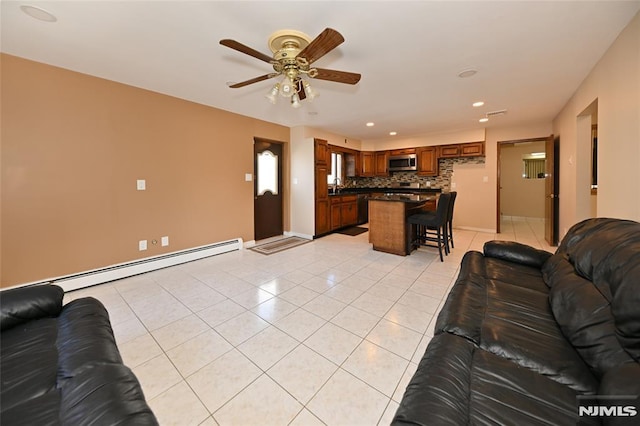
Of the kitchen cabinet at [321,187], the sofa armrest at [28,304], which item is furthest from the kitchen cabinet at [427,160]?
the sofa armrest at [28,304]

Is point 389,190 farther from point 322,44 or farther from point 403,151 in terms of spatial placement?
point 322,44

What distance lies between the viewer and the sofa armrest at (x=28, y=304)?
49.1 inches

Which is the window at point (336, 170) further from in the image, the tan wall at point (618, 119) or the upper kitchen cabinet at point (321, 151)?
the tan wall at point (618, 119)

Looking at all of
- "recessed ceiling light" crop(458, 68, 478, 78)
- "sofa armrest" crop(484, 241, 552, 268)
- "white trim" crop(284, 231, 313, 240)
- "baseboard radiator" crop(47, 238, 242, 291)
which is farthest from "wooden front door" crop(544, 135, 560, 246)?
"baseboard radiator" crop(47, 238, 242, 291)

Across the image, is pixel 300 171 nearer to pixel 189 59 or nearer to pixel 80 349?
pixel 189 59

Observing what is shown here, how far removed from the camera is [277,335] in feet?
6.67

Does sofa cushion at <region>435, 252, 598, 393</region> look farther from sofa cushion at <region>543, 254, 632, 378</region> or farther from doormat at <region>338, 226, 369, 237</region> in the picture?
doormat at <region>338, 226, 369, 237</region>

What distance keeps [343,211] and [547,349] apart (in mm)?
5132

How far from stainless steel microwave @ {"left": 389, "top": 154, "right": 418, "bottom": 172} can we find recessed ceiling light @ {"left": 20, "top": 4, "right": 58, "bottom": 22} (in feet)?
21.1

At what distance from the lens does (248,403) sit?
1413 mm

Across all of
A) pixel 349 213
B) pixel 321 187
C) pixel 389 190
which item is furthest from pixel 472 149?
pixel 321 187

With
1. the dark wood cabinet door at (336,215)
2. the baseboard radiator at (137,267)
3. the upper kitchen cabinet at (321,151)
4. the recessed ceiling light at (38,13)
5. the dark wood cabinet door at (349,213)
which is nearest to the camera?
the recessed ceiling light at (38,13)

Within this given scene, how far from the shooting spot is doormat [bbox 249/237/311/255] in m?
4.51

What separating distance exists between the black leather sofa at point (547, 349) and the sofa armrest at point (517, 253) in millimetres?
390
